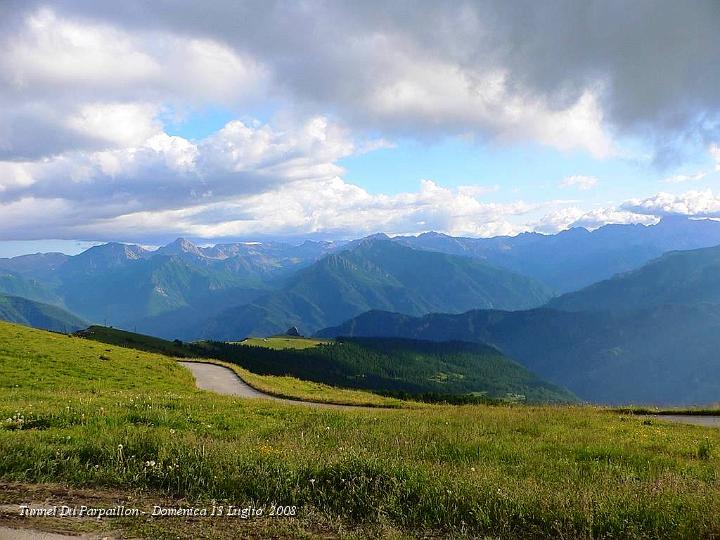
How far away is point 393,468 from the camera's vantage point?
8977 millimetres

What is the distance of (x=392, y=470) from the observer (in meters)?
8.88

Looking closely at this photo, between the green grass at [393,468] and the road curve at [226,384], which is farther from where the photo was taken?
the road curve at [226,384]

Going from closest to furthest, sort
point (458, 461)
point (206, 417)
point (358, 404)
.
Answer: point (458, 461), point (206, 417), point (358, 404)

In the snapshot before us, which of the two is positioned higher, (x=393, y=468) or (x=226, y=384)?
(x=393, y=468)

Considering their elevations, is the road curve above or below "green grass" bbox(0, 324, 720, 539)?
below

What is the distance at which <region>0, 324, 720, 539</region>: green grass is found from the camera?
297 inches

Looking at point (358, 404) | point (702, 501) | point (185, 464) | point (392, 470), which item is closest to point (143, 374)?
point (358, 404)

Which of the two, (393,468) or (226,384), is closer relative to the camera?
(393,468)

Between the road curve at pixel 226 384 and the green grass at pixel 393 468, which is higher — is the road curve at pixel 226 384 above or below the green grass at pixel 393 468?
below

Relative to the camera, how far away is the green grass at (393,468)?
7.54 metres

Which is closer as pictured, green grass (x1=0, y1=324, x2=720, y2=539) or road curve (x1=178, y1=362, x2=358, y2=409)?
green grass (x1=0, y1=324, x2=720, y2=539)

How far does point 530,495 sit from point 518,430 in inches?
367

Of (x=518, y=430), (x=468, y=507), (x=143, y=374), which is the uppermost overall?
(x=468, y=507)

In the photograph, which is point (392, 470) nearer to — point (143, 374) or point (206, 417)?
point (206, 417)
